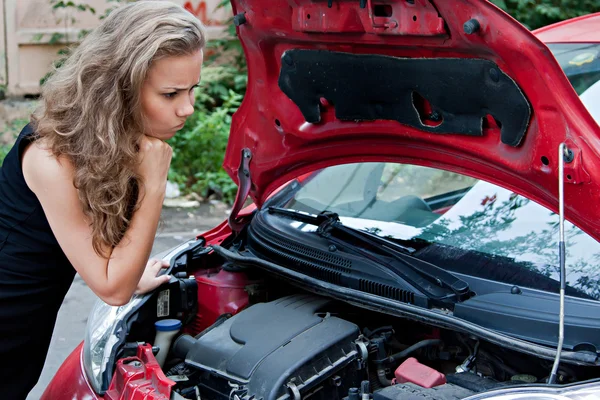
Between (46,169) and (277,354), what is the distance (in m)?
0.84

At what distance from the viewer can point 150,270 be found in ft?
8.64

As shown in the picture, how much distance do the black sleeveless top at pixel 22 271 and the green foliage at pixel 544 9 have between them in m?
5.84

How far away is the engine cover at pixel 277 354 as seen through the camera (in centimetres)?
215

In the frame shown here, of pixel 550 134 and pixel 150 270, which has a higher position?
pixel 550 134

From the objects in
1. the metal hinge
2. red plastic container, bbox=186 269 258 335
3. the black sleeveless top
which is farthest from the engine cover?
the metal hinge

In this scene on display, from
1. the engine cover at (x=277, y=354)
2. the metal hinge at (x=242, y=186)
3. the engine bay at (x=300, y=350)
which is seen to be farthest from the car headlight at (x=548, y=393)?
the metal hinge at (x=242, y=186)

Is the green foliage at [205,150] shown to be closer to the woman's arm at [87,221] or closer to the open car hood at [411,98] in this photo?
the open car hood at [411,98]

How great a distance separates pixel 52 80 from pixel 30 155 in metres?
0.23

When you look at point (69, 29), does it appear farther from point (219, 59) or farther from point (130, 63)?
point (130, 63)

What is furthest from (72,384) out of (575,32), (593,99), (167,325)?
(575,32)

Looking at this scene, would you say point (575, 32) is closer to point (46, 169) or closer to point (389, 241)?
point (389, 241)

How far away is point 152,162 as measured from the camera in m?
2.18

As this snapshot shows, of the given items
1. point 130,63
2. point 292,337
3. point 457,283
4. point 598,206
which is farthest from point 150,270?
point 598,206

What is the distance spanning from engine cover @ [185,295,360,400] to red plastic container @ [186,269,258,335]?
9.4 inches
